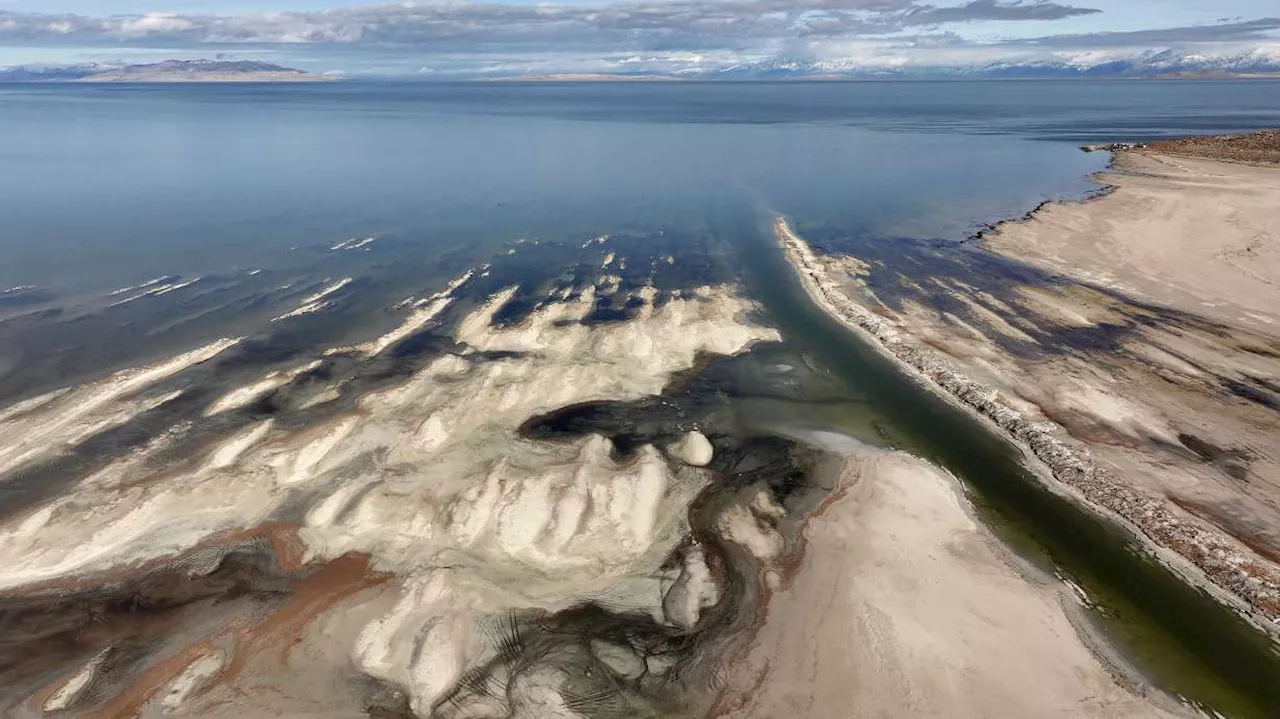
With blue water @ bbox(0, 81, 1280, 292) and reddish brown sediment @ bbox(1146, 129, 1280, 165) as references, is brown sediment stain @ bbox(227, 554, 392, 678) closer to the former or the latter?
blue water @ bbox(0, 81, 1280, 292)

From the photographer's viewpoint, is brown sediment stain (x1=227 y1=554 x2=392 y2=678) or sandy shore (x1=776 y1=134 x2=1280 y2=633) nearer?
brown sediment stain (x1=227 y1=554 x2=392 y2=678)

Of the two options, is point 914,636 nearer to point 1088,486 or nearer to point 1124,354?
point 1088,486

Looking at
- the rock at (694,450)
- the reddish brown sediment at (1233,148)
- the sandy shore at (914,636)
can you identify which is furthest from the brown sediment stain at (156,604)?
the reddish brown sediment at (1233,148)

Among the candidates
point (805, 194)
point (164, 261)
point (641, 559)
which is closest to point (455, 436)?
point (641, 559)

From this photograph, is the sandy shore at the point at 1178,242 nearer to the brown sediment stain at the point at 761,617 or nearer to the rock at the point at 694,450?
the brown sediment stain at the point at 761,617

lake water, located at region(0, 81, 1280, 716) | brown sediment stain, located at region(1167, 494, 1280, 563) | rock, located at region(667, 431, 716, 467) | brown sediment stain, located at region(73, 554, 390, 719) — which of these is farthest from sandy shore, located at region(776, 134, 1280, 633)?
brown sediment stain, located at region(73, 554, 390, 719)

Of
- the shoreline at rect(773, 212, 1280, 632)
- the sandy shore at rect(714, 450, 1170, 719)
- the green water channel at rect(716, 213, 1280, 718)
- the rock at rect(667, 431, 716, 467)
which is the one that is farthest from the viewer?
the rock at rect(667, 431, 716, 467)

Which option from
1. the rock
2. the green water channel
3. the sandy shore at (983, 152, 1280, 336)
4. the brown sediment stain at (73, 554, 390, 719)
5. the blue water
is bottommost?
the green water channel
